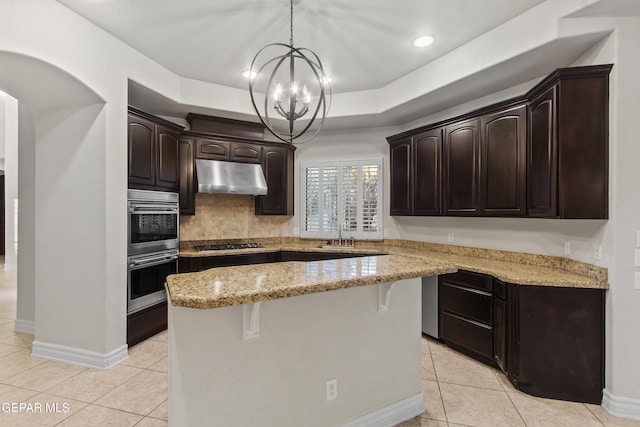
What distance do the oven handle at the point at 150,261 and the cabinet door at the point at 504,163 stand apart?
3621 millimetres

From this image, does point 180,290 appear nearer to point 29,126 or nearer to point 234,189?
point 234,189

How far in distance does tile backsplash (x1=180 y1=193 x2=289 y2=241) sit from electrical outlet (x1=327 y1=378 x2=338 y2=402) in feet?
10.9

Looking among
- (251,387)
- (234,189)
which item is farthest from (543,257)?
(234,189)

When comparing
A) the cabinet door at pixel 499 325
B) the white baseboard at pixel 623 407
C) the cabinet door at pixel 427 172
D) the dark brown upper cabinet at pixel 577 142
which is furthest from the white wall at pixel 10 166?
the white baseboard at pixel 623 407

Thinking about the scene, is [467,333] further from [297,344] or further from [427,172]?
[297,344]

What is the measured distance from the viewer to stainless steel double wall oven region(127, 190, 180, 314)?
3301 mm

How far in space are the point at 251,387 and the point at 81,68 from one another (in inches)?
→ 116

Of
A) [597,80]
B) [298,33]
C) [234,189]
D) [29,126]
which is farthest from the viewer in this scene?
[234,189]

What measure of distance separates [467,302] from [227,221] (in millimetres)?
3448

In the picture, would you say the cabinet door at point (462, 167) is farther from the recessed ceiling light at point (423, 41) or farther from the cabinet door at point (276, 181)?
the cabinet door at point (276, 181)

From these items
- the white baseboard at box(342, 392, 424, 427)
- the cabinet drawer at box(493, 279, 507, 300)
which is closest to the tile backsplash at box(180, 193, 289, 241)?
the cabinet drawer at box(493, 279, 507, 300)

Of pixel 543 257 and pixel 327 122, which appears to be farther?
pixel 327 122

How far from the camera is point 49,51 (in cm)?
249

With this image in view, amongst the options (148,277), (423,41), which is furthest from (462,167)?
(148,277)
